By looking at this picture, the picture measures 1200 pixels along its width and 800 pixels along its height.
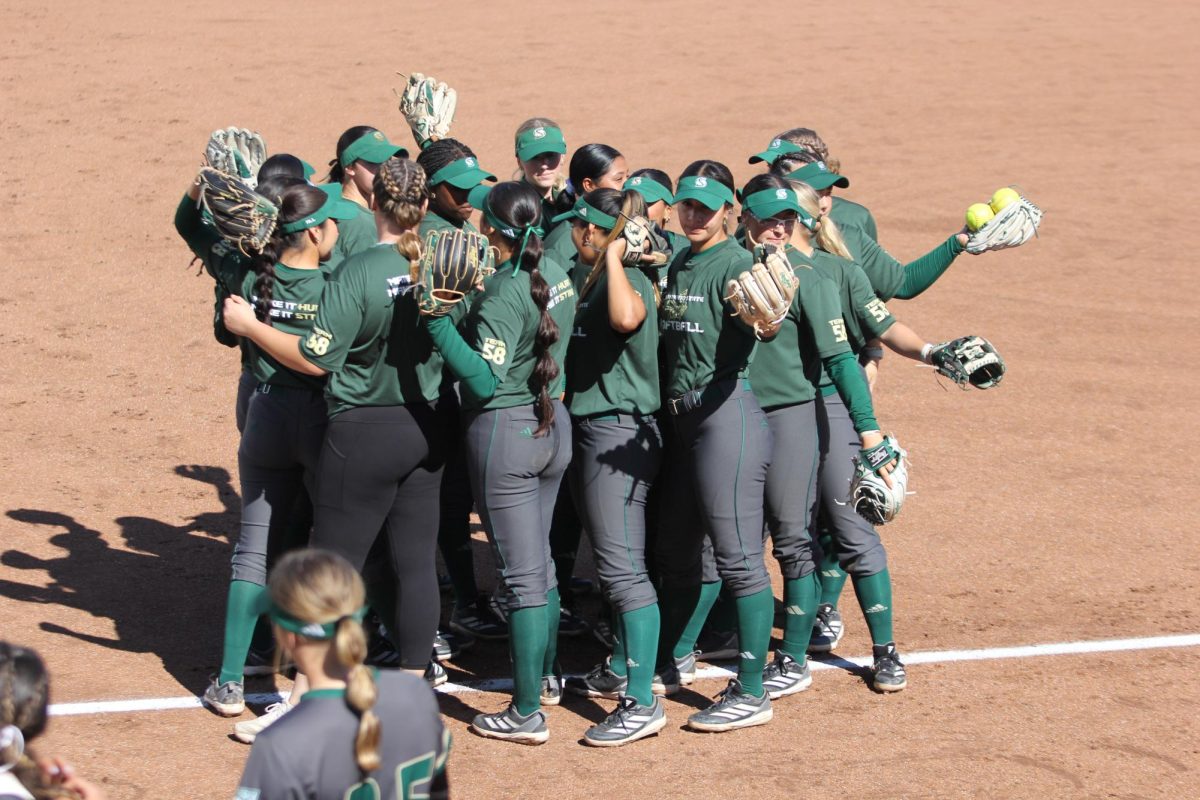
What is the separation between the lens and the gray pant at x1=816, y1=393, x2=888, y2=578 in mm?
5734

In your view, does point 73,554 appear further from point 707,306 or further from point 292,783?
point 292,783

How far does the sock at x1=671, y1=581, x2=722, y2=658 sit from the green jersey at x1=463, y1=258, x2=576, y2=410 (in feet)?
3.95

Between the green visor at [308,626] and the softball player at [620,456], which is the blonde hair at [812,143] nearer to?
the softball player at [620,456]

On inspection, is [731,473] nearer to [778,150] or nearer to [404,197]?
[404,197]

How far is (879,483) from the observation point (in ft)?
16.9

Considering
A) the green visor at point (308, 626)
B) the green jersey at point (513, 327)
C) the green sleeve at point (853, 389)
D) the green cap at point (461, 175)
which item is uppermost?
the green cap at point (461, 175)

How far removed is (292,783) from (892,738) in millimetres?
3096

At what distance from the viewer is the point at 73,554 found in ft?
22.1

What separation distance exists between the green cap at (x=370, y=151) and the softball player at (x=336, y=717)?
3.38 meters

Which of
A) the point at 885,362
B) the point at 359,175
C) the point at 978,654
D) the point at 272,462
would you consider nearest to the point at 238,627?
the point at 272,462

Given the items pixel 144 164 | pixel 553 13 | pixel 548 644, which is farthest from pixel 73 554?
pixel 553 13

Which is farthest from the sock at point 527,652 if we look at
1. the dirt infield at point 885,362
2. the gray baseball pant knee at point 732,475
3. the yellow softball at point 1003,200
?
the yellow softball at point 1003,200

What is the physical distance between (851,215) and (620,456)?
1.93 metres

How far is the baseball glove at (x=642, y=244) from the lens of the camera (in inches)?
201
